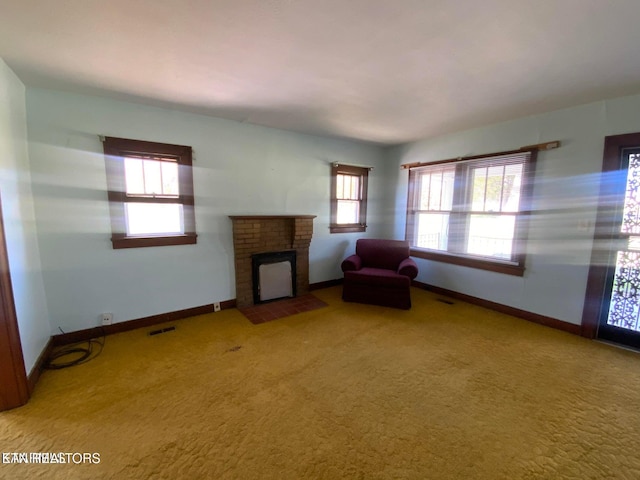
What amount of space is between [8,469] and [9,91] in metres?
2.64

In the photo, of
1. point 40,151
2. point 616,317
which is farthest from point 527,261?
point 40,151

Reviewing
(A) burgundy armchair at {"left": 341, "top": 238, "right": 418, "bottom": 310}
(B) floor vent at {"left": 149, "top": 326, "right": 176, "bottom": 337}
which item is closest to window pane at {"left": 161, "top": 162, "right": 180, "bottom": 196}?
(B) floor vent at {"left": 149, "top": 326, "right": 176, "bottom": 337}

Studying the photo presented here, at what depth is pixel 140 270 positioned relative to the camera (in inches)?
117

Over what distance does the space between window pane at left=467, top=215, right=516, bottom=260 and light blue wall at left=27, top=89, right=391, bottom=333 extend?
239cm

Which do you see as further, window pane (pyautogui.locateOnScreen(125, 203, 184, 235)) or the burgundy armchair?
the burgundy armchair

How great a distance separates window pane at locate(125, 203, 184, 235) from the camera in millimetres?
2938

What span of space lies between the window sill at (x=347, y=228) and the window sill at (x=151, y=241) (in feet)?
7.18

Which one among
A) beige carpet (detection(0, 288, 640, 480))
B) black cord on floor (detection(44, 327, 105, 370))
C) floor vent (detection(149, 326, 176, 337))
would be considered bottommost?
beige carpet (detection(0, 288, 640, 480))

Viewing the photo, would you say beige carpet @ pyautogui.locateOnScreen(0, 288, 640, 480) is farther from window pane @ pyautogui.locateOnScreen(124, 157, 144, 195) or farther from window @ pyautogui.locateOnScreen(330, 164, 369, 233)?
window @ pyautogui.locateOnScreen(330, 164, 369, 233)

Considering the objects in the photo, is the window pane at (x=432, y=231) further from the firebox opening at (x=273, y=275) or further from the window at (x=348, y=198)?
the firebox opening at (x=273, y=275)

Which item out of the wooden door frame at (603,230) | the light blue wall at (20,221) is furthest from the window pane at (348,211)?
the light blue wall at (20,221)

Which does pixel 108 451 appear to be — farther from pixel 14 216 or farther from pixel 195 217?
pixel 195 217

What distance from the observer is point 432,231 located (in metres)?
4.44

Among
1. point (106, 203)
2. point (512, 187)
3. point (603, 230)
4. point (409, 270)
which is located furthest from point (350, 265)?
point (106, 203)
